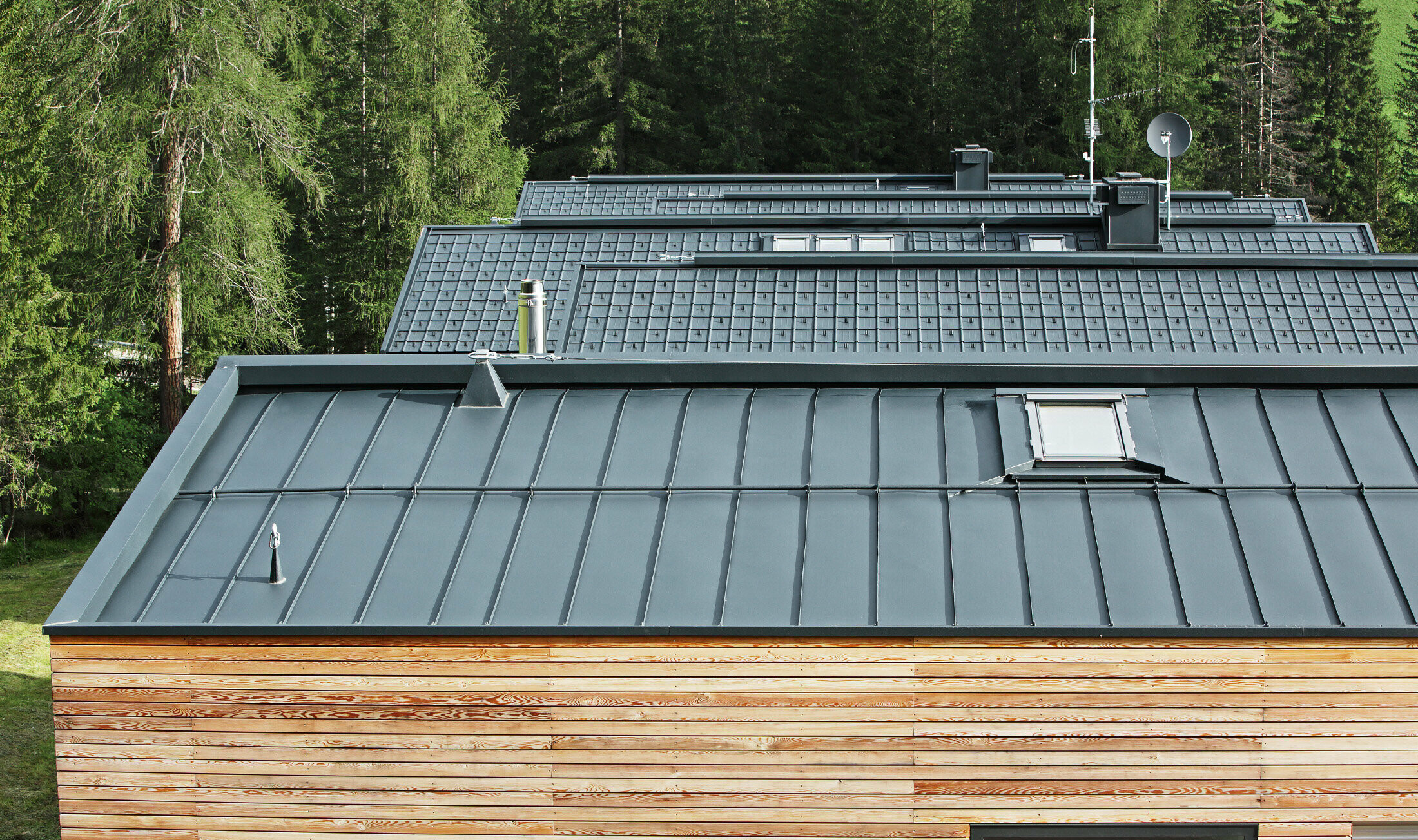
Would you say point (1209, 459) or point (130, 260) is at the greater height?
point (130, 260)

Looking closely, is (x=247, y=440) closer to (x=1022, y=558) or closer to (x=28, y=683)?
(x=1022, y=558)

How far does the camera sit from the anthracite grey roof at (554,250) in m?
17.3

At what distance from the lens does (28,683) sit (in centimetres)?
1394

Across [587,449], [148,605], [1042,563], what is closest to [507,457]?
[587,449]

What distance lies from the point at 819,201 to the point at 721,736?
17.9m

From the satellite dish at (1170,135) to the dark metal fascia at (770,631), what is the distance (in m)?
13.1

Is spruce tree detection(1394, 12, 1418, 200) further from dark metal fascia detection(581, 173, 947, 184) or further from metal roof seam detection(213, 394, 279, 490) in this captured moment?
metal roof seam detection(213, 394, 279, 490)

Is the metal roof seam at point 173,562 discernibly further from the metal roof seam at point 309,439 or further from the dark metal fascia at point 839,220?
the dark metal fascia at point 839,220

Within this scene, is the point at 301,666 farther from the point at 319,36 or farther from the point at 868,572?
the point at 319,36

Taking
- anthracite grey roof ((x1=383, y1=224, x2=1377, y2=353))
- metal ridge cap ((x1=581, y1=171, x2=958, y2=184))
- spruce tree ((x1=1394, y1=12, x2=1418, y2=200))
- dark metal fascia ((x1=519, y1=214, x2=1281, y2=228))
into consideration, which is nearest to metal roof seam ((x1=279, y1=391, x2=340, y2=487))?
anthracite grey roof ((x1=383, y1=224, x2=1377, y2=353))

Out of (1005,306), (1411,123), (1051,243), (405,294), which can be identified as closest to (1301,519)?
(1005,306)

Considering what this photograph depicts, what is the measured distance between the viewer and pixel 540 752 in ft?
20.4

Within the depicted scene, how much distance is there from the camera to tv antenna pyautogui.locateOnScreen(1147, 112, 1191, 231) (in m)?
17.4

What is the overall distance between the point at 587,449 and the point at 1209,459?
3.98 metres
